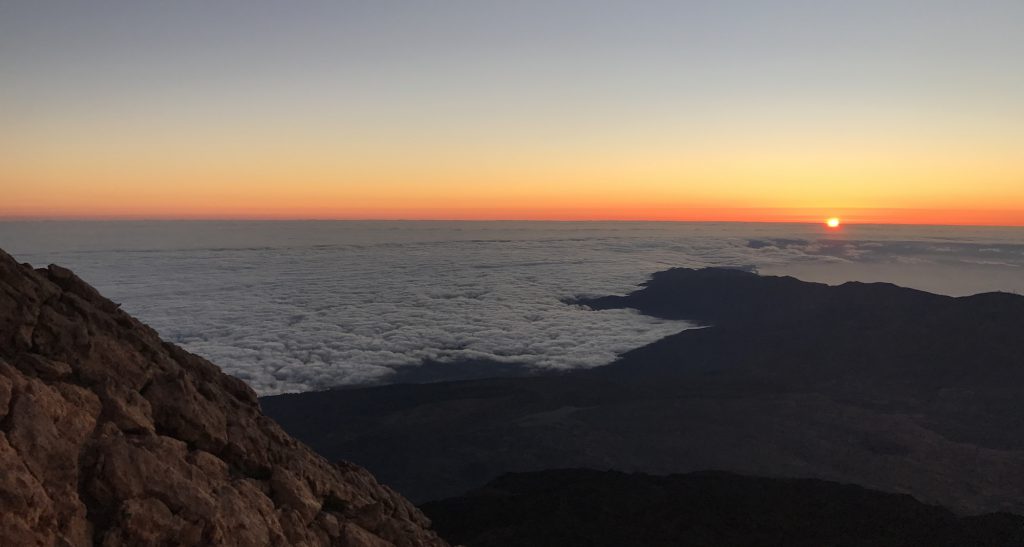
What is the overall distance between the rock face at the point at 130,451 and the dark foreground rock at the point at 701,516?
5.61 m

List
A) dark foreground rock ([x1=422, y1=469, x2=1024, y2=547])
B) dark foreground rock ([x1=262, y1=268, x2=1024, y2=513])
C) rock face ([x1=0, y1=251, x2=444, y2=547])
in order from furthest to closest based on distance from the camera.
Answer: dark foreground rock ([x1=262, y1=268, x2=1024, y2=513]), dark foreground rock ([x1=422, y1=469, x2=1024, y2=547]), rock face ([x1=0, y1=251, x2=444, y2=547])

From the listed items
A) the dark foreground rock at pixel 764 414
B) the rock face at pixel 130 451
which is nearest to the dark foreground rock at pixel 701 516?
the dark foreground rock at pixel 764 414

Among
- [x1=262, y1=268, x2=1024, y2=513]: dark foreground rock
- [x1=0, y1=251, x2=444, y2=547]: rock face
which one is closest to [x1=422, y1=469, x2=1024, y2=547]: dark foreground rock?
[x1=262, y1=268, x2=1024, y2=513]: dark foreground rock

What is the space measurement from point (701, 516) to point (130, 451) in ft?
40.1

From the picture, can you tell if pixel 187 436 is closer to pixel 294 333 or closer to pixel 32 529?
pixel 32 529

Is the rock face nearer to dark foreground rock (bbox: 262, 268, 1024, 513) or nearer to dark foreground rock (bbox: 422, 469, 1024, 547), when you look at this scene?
dark foreground rock (bbox: 422, 469, 1024, 547)

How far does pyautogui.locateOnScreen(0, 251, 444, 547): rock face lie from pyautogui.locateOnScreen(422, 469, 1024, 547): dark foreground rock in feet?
18.4

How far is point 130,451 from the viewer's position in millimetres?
6137

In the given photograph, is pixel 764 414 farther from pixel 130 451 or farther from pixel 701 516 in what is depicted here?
pixel 130 451

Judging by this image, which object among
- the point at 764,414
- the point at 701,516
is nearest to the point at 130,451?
the point at 701,516

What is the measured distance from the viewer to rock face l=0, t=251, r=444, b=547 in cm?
554

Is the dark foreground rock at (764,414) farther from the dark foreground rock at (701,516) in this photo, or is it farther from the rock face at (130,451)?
the rock face at (130,451)

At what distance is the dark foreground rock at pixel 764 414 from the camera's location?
70.5 feet

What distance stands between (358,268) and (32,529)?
85264 millimetres
